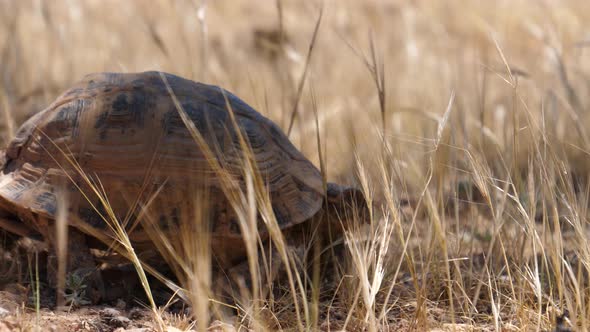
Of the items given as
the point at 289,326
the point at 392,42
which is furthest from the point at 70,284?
the point at 392,42

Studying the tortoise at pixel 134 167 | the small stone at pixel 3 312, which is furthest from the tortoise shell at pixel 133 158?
the small stone at pixel 3 312

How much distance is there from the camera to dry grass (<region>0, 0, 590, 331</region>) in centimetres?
209

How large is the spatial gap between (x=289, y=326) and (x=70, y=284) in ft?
2.36

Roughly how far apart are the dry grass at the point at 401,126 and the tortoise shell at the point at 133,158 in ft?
0.56

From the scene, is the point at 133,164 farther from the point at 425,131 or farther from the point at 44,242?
the point at 425,131

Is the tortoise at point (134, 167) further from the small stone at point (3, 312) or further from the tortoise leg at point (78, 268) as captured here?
the small stone at point (3, 312)

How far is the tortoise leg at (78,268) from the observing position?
236cm

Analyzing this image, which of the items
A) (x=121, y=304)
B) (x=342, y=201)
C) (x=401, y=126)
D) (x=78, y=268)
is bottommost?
(x=121, y=304)

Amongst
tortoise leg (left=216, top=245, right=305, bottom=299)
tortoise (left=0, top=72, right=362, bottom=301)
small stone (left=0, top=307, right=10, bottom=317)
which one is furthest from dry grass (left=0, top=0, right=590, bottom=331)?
small stone (left=0, top=307, right=10, bottom=317)

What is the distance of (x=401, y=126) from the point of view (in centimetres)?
478

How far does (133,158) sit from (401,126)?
270cm

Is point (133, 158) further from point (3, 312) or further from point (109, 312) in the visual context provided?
point (3, 312)

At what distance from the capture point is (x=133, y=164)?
2.38 m

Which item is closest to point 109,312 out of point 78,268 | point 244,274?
point 78,268
